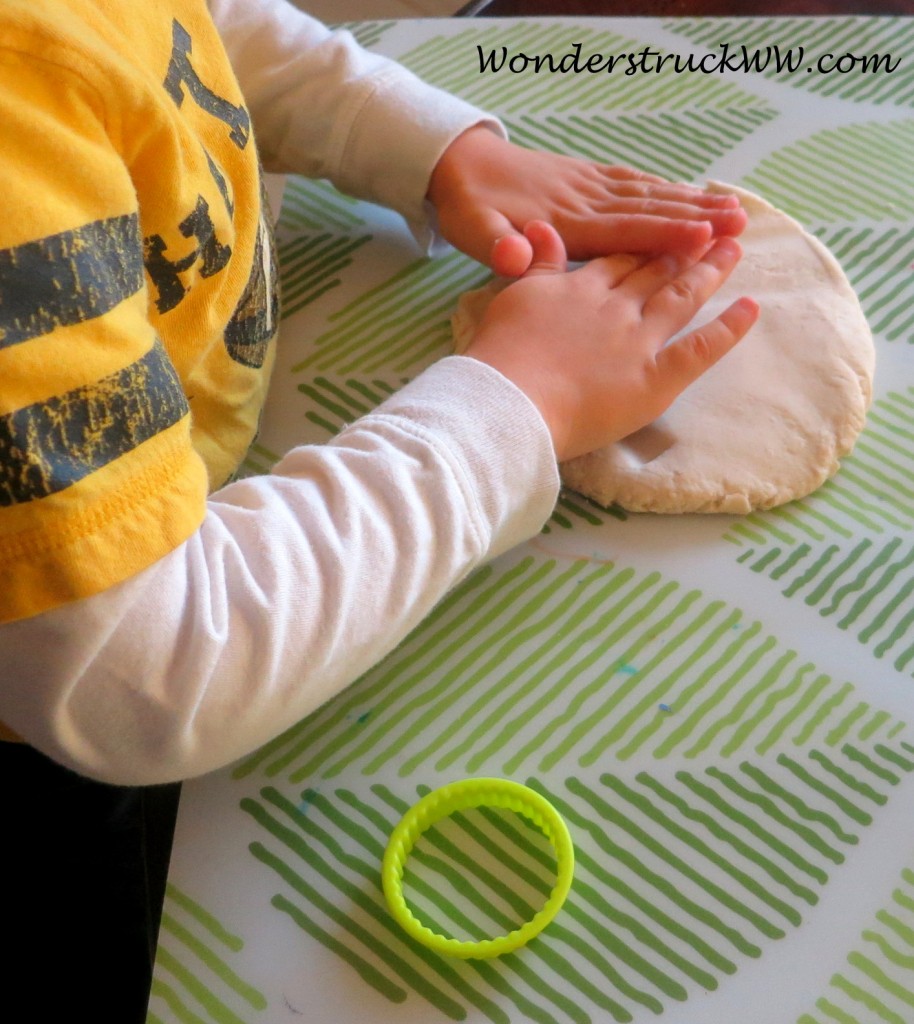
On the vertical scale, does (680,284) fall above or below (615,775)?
above

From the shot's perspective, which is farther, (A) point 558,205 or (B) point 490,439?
(A) point 558,205

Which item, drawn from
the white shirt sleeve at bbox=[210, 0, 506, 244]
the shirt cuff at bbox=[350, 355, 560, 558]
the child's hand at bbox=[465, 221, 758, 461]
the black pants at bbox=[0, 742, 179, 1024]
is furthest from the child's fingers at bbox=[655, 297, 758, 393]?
the black pants at bbox=[0, 742, 179, 1024]

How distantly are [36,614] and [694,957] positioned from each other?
297 mm

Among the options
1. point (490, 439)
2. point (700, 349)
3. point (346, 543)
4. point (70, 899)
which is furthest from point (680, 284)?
point (70, 899)

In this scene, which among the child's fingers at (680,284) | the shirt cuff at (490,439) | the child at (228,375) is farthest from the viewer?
the child's fingers at (680,284)

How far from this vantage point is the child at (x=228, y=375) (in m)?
0.33

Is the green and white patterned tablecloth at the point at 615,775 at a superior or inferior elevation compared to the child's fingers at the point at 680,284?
inferior

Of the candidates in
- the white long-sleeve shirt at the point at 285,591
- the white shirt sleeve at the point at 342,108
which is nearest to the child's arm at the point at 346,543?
the white long-sleeve shirt at the point at 285,591

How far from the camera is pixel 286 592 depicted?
422 millimetres

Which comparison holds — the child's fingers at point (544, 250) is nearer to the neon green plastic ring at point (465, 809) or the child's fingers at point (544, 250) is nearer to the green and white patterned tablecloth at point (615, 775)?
the green and white patterned tablecloth at point (615, 775)

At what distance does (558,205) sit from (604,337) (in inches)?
5.8

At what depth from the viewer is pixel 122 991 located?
584mm

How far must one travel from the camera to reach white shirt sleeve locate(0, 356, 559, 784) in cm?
37

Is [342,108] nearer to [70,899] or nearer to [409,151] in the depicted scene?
[409,151]
